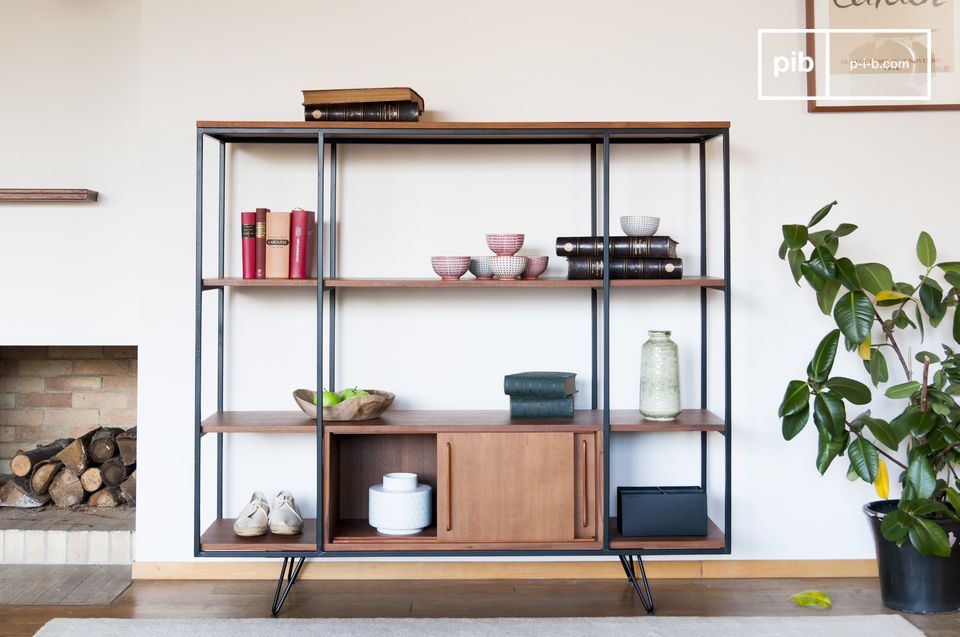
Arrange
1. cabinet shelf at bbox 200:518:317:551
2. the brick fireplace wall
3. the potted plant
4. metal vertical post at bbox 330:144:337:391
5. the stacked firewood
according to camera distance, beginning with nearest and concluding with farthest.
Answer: the potted plant, cabinet shelf at bbox 200:518:317:551, metal vertical post at bbox 330:144:337:391, the stacked firewood, the brick fireplace wall

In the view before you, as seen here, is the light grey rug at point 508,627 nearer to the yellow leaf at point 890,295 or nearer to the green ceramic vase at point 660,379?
the green ceramic vase at point 660,379

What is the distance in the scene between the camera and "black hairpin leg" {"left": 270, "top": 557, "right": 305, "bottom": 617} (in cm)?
308

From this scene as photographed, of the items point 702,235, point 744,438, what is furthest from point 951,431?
point 702,235

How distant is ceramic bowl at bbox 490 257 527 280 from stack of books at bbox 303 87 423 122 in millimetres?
540

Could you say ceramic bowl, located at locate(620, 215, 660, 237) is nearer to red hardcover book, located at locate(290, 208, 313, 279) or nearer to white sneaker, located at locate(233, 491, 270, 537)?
red hardcover book, located at locate(290, 208, 313, 279)

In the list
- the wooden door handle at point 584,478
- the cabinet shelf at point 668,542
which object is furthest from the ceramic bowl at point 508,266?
the cabinet shelf at point 668,542

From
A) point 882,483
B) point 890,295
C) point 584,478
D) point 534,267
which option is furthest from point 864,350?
point 534,267

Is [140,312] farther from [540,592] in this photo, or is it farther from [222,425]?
[540,592]

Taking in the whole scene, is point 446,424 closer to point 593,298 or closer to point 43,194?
point 593,298

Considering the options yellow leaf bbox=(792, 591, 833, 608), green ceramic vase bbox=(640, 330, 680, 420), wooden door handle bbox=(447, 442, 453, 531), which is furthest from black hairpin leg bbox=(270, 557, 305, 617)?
yellow leaf bbox=(792, 591, 833, 608)

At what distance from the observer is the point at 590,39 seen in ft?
11.2

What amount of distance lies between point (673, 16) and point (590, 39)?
310 millimetres

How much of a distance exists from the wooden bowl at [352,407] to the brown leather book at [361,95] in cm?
97

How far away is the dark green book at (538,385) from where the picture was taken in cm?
320
